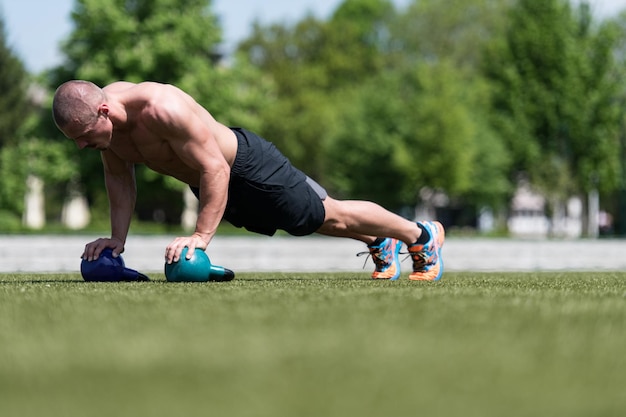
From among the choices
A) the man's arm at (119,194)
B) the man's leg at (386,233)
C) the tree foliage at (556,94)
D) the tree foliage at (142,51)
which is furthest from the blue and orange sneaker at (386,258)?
the tree foliage at (556,94)

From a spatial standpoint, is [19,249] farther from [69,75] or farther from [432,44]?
[432,44]

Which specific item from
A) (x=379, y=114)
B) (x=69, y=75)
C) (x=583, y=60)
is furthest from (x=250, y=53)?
(x=69, y=75)

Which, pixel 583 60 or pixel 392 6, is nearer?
pixel 583 60

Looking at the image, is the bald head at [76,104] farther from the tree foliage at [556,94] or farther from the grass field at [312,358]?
the tree foliage at [556,94]

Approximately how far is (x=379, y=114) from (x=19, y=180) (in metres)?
16.2

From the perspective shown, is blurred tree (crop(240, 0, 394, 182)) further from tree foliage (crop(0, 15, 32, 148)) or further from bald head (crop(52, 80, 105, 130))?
bald head (crop(52, 80, 105, 130))

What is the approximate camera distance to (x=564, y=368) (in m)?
2.15

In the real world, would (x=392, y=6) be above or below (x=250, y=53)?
above

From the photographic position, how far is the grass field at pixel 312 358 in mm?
1729

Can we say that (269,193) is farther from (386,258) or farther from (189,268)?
(386,258)

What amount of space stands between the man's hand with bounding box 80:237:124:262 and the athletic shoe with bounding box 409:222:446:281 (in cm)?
179

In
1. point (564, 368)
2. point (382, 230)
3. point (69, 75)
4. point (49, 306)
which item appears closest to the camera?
point (564, 368)

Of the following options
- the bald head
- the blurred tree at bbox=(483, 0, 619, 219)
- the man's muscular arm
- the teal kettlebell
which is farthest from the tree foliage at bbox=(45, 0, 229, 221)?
the bald head

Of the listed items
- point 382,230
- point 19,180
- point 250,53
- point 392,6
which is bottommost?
point 382,230
